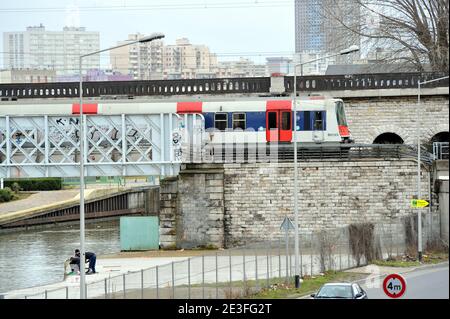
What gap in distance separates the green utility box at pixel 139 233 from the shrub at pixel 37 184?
1062 inches

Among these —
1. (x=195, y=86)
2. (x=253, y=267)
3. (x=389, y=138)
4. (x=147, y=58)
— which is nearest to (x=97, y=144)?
(x=195, y=86)

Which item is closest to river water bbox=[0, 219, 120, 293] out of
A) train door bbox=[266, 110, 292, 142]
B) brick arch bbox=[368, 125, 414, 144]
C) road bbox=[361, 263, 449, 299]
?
train door bbox=[266, 110, 292, 142]

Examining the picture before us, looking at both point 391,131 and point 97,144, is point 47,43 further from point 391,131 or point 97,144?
point 97,144

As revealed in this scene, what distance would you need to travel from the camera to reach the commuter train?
36312mm

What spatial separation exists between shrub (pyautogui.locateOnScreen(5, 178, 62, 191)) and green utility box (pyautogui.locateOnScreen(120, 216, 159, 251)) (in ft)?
88.5

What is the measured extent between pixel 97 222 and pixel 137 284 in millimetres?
36853

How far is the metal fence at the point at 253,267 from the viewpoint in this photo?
18.4m

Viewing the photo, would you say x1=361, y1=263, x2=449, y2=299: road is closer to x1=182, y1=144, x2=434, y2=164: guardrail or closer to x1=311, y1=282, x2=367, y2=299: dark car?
x1=311, y1=282, x2=367, y2=299: dark car

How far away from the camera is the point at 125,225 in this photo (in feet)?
112

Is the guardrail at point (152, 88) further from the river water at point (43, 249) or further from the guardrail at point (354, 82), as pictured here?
the river water at point (43, 249)

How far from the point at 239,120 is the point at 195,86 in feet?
22.3

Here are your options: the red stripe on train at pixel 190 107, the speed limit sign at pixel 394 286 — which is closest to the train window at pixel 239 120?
the red stripe on train at pixel 190 107
